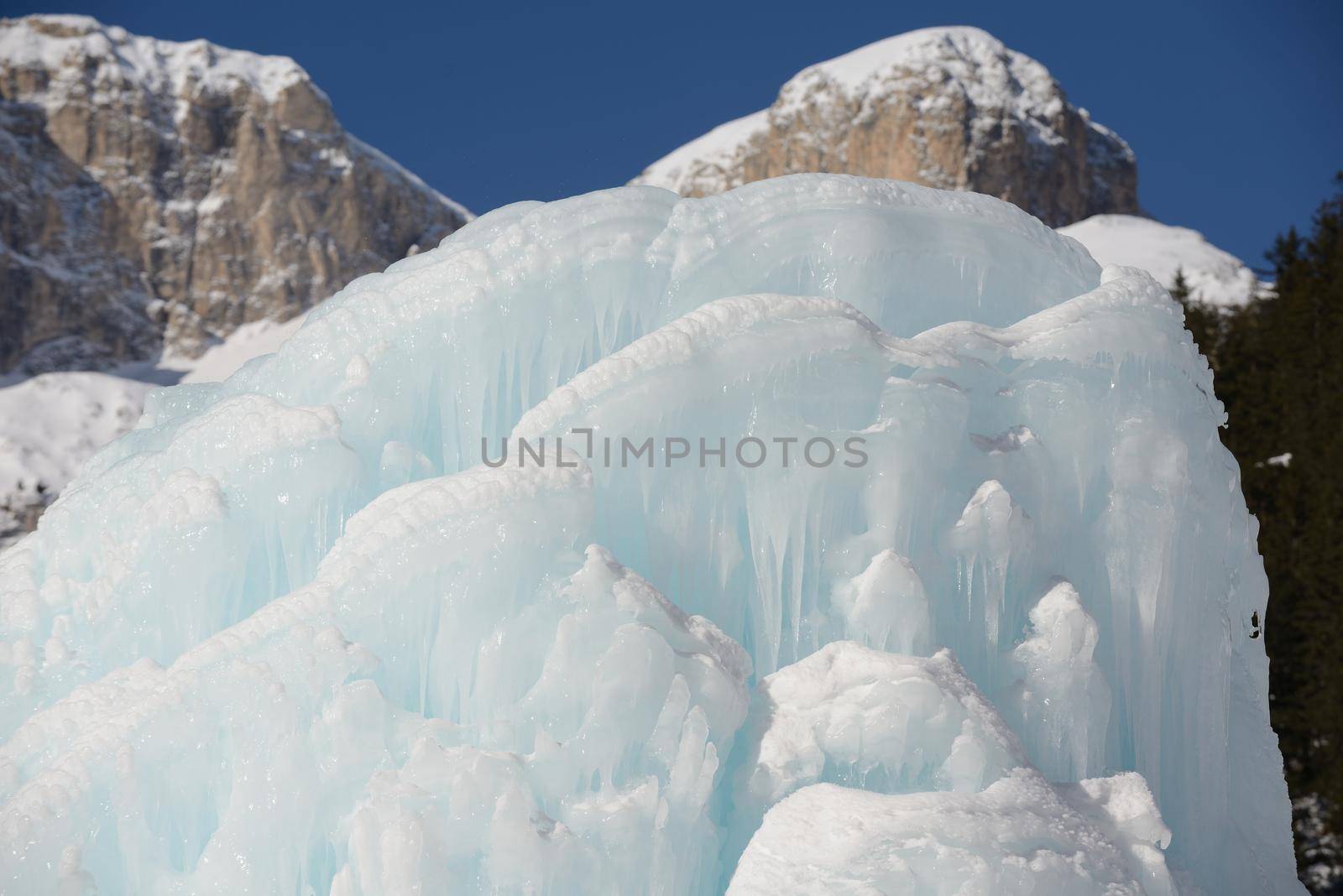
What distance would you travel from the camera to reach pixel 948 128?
67.6m

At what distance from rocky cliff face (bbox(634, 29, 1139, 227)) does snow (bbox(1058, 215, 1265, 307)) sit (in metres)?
23.4

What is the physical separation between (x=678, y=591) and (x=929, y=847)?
155 centimetres

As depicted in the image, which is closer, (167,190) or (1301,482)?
(1301,482)

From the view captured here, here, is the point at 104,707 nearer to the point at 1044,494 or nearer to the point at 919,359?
the point at 919,359

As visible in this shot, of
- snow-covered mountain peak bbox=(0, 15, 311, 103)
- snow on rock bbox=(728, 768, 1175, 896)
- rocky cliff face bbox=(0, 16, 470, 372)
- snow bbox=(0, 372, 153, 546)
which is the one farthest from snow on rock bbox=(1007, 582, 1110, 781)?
snow-covered mountain peak bbox=(0, 15, 311, 103)

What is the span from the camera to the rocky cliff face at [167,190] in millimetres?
70500

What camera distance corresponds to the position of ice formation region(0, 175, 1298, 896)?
4.43m

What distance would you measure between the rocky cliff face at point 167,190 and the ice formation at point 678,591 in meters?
68.3

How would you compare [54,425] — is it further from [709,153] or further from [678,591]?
[678,591]

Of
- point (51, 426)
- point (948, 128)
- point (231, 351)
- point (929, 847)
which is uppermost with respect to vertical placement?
point (948, 128)

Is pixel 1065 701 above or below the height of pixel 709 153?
below

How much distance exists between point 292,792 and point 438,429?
6.45ft

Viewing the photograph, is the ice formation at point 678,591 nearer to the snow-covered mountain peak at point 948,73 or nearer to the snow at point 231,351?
→ the snow-covered mountain peak at point 948,73

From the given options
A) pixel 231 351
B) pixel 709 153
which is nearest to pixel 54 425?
pixel 231 351
